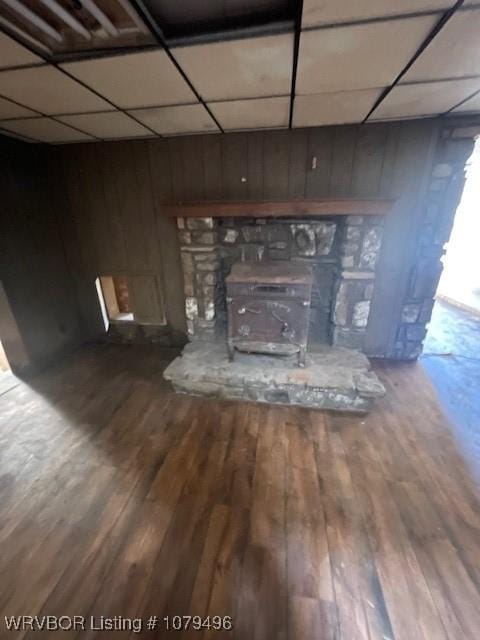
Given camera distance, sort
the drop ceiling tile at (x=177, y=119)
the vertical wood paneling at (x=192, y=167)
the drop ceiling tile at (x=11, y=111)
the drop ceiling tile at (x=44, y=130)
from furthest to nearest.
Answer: the vertical wood paneling at (x=192, y=167)
the drop ceiling tile at (x=44, y=130)
the drop ceiling tile at (x=177, y=119)
the drop ceiling tile at (x=11, y=111)

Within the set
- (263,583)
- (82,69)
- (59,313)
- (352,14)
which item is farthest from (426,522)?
(59,313)

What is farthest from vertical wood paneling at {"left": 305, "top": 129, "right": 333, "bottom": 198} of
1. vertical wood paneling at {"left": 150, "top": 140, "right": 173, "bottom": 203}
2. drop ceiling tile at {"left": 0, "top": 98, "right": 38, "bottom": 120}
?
drop ceiling tile at {"left": 0, "top": 98, "right": 38, "bottom": 120}

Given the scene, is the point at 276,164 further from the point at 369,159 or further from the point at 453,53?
the point at 453,53

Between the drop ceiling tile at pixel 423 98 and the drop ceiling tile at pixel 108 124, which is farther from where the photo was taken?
the drop ceiling tile at pixel 108 124

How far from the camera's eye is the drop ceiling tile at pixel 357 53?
96 centimetres

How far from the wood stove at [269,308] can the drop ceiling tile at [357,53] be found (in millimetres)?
1080

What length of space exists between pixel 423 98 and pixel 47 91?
2072 mm

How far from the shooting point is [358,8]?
0.85 m

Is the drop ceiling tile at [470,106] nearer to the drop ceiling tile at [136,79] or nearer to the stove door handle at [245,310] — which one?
the drop ceiling tile at [136,79]

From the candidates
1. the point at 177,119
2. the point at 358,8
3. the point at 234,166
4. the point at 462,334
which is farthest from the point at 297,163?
the point at 462,334

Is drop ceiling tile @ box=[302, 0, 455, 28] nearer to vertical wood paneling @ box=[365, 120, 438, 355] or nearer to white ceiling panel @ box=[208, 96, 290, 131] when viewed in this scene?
white ceiling panel @ box=[208, 96, 290, 131]

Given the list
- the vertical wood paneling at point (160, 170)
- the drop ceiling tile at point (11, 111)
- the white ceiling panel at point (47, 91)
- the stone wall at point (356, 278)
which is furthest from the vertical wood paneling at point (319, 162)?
the drop ceiling tile at point (11, 111)

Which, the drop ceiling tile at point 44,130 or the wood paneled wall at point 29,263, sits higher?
the drop ceiling tile at point 44,130

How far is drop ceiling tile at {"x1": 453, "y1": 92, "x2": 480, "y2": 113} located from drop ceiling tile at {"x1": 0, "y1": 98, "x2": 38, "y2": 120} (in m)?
2.66
